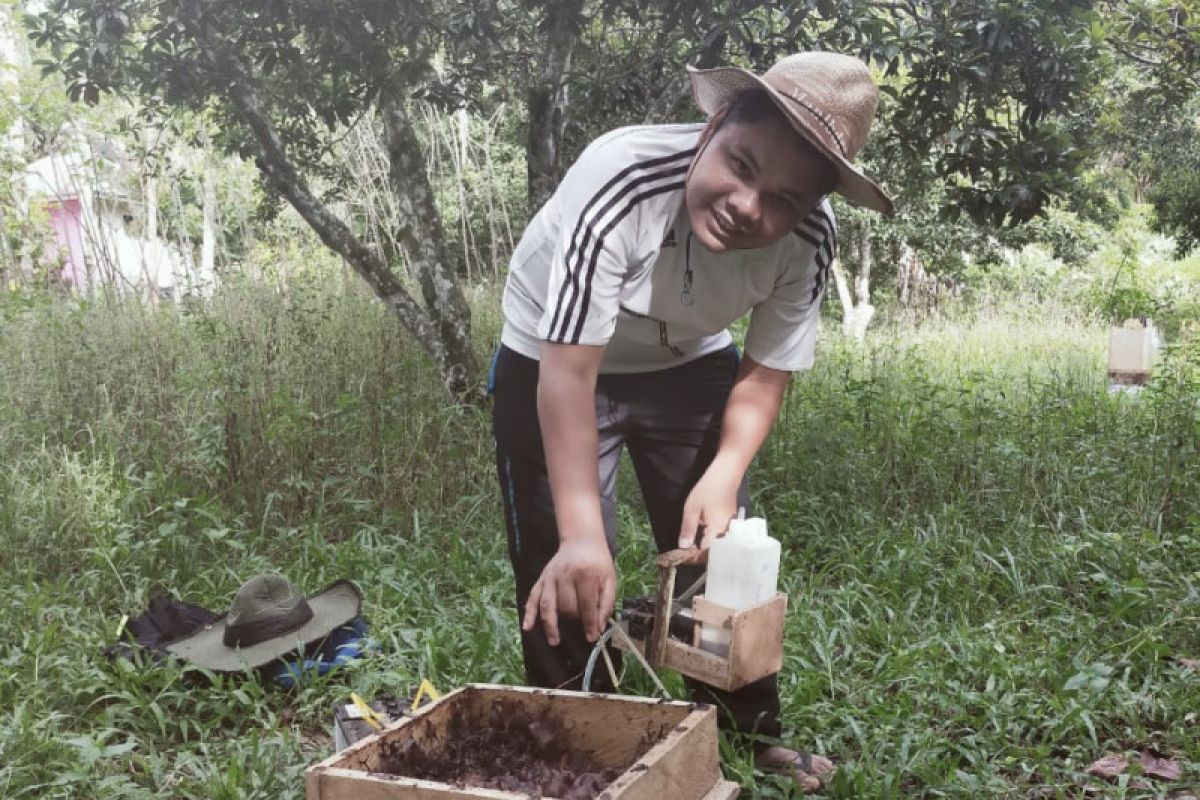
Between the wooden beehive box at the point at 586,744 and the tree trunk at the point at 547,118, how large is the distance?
349 cm

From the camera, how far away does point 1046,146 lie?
13.0 feet

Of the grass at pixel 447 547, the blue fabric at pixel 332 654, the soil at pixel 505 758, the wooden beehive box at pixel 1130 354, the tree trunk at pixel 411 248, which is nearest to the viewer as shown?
the soil at pixel 505 758

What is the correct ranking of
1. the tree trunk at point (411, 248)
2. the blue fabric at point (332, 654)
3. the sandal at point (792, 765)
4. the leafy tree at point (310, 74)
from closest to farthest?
the sandal at point (792, 765) < the blue fabric at point (332, 654) < the leafy tree at point (310, 74) < the tree trunk at point (411, 248)

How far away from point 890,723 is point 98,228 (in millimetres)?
4642

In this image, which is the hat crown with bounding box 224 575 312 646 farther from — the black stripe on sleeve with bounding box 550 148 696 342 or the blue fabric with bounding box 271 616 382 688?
the black stripe on sleeve with bounding box 550 148 696 342

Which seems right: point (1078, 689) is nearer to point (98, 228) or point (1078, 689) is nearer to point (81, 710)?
point (81, 710)

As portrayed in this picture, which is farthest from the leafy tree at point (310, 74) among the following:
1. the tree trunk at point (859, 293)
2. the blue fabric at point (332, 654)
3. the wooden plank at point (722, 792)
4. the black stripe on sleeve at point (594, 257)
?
the tree trunk at point (859, 293)

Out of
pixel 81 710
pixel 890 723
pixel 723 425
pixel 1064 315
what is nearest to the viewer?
pixel 723 425

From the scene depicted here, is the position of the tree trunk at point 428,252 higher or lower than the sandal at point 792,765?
higher

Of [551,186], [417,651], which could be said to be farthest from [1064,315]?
[417,651]

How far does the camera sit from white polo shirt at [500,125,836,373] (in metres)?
1.68

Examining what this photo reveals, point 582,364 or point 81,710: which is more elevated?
point 582,364

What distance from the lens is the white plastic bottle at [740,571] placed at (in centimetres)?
162

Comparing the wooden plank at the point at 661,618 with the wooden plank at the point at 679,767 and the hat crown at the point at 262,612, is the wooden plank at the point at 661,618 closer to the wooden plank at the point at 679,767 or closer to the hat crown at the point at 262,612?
the wooden plank at the point at 679,767
